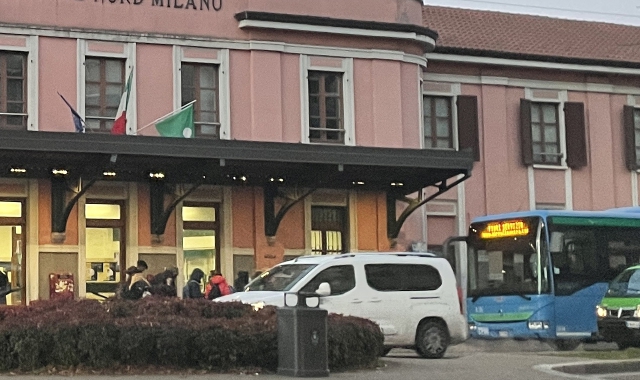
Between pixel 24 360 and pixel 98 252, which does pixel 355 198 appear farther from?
pixel 24 360

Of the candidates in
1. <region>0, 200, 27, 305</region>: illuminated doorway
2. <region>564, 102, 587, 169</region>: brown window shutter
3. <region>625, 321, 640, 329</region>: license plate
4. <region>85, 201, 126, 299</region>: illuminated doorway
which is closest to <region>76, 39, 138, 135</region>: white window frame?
<region>85, 201, 126, 299</region>: illuminated doorway

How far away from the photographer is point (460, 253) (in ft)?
119

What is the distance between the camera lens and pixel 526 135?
37.7 m

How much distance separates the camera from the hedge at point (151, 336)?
58.9 ft

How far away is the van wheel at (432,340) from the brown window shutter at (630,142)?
16.1 meters

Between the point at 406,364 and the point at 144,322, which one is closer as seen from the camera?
the point at 144,322

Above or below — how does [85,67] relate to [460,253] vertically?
above

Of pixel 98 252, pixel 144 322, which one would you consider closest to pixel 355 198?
pixel 98 252

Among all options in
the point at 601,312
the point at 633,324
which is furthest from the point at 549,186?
the point at 633,324

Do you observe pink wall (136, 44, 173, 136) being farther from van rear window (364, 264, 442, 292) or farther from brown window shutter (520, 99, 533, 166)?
brown window shutter (520, 99, 533, 166)

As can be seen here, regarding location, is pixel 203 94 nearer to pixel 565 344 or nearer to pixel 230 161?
pixel 230 161

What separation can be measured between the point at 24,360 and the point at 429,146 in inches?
801

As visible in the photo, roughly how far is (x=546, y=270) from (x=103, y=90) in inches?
441

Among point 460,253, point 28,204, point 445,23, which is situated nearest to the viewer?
point 28,204
